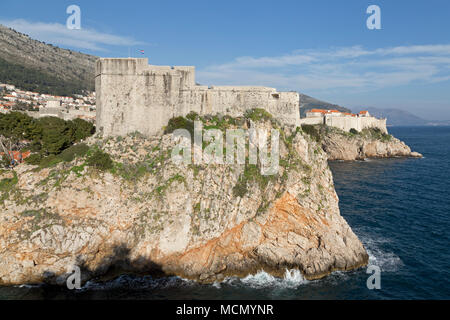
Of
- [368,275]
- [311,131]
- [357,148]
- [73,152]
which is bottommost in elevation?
[368,275]

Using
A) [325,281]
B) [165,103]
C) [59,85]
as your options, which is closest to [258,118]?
[165,103]

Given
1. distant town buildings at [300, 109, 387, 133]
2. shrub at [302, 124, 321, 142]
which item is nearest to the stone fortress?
shrub at [302, 124, 321, 142]

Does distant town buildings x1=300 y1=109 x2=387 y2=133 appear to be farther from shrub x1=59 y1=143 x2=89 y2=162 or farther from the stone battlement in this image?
shrub x1=59 y1=143 x2=89 y2=162

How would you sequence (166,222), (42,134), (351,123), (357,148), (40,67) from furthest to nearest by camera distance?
1. (40,67)
2. (351,123)
3. (357,148)
4. (42,134)
5. (166,222)

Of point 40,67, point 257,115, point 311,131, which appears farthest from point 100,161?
point 40,67

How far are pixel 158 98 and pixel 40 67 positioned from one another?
9476cm

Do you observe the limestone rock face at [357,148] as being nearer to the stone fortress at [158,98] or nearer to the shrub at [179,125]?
the stone fortress at [158,98]

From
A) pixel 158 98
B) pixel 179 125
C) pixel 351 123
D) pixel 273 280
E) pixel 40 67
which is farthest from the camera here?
pixel 40 67

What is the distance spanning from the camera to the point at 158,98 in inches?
1052

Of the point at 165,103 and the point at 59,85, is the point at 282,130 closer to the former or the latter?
the point at 165,103

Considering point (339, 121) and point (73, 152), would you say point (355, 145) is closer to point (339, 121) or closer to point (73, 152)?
point (339, 121)

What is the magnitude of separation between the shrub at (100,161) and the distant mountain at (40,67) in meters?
72.5

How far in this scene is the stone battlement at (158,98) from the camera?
25.9m
